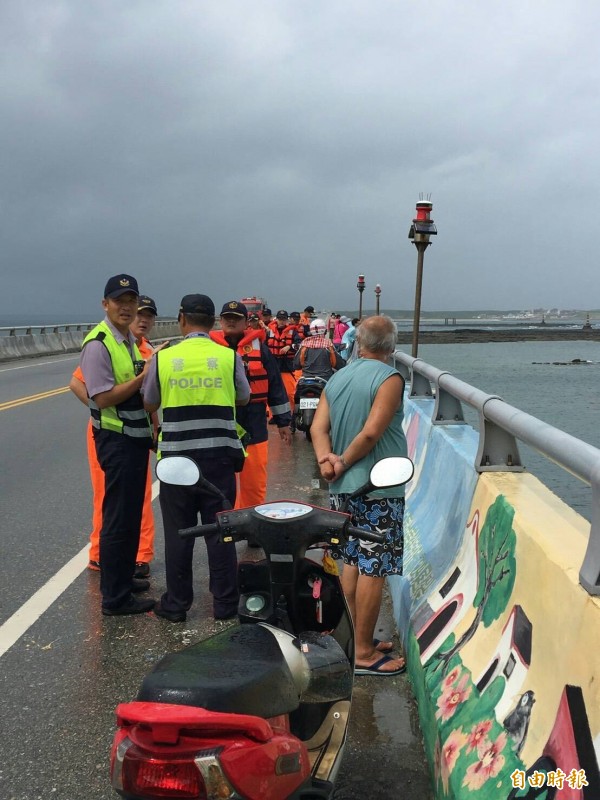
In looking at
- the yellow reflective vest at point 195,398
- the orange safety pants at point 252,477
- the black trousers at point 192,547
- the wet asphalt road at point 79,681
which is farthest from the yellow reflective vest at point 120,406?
the orange safety pants at point 252,477

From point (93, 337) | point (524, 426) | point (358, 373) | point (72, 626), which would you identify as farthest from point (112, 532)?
point (524, 426)

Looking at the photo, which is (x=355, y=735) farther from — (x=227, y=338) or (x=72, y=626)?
(x=227, y=338)

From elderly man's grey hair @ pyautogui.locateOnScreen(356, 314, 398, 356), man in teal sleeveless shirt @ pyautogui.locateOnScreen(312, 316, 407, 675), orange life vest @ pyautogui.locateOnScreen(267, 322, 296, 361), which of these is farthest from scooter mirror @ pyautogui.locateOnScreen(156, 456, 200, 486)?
orange life vest @ pyautogui.locateOnScreen(267, 322, 296, 361)

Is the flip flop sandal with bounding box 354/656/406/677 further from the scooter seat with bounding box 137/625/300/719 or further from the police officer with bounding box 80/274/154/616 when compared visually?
the scooter seat with bounding box 137/625/300/719

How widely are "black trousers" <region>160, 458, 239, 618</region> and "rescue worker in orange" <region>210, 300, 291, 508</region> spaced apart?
1.33m

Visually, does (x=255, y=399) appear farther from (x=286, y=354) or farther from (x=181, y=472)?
(x=286, y=354)

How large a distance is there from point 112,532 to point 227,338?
2.18 metres

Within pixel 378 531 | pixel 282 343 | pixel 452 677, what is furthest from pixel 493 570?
pixel 282 343

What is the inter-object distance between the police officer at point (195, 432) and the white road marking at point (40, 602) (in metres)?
0.81

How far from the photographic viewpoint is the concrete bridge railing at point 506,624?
2.05m

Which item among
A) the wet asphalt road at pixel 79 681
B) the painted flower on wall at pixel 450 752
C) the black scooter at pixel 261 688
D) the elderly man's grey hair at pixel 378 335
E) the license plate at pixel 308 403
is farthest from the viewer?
the license plate at pixel 308 403

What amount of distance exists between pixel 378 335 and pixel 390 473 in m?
1.37

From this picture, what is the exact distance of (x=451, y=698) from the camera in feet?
9.81

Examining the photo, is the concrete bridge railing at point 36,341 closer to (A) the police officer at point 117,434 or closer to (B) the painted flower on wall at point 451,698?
(A) the police officer at point 117,434
